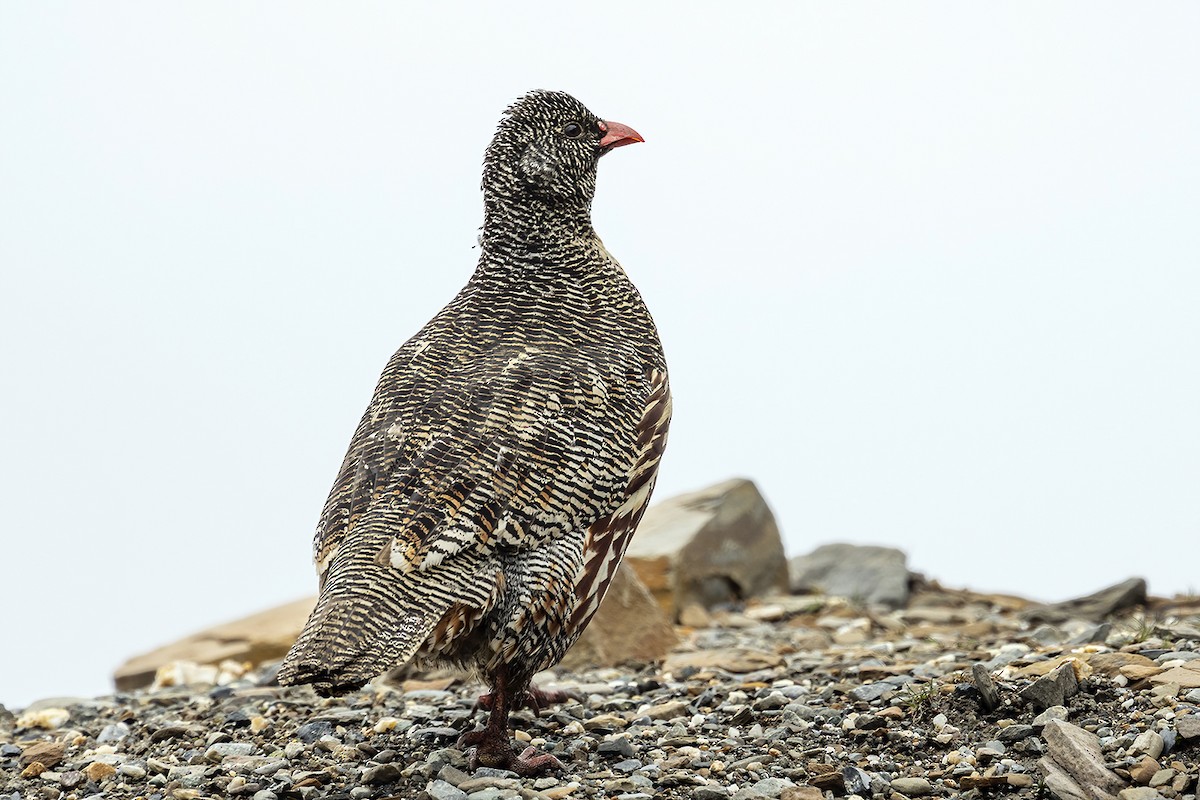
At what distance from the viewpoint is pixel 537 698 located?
8.23m

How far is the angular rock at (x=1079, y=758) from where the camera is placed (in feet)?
20.8

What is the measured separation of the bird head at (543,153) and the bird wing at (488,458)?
1256mm

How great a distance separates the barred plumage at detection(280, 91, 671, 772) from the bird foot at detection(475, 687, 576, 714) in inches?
11.9

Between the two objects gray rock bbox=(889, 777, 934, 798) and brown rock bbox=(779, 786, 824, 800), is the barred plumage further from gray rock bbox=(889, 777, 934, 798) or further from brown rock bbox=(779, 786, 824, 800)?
gray rock bbox=(889, 777, 934, 798)

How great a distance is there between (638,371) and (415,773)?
2.50 metres

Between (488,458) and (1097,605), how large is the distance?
7.94 meters

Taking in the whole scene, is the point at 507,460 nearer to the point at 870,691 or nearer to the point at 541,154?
the point at 541,154

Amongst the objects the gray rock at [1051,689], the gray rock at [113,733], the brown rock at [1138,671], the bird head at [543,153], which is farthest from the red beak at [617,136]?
the gray rock at [113,733]

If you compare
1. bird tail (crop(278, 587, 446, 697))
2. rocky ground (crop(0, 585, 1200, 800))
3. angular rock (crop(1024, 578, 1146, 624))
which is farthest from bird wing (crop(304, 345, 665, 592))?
angular rock (crop(1024, 578, 1146, 624))

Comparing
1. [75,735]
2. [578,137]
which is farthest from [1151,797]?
[75,735]

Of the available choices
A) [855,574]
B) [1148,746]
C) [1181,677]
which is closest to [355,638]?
[1148,746]

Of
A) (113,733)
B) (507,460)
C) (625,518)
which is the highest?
(507,460)

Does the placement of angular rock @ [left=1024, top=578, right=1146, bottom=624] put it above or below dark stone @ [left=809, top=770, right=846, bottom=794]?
below

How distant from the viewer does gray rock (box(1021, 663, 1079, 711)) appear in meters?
7.35
